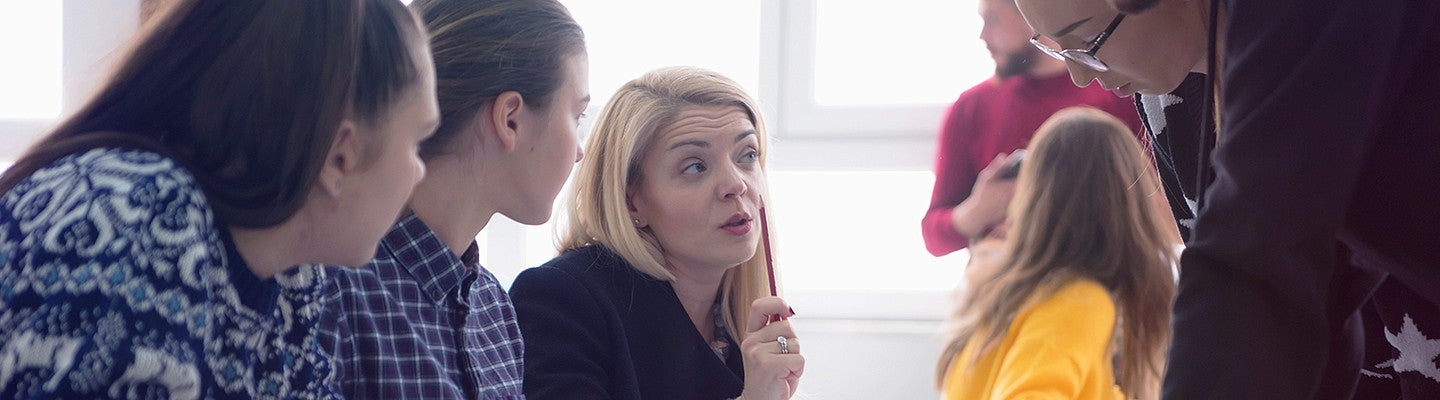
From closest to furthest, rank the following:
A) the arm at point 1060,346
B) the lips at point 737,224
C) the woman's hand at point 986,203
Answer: the lips at point 737,224 → the arm at point 1060,346 → the woman's hand at point 986,203

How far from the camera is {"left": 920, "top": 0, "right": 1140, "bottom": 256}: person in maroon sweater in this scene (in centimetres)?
276

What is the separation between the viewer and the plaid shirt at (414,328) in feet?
3.70

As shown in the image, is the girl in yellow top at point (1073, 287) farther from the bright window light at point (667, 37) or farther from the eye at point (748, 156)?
the bright window light at point (667, 37)

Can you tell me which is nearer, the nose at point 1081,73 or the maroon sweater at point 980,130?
the nose at point 1081,73

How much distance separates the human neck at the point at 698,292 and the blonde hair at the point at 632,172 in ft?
0.07

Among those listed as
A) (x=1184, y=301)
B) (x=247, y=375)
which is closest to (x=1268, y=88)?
(x=1184, y=301)

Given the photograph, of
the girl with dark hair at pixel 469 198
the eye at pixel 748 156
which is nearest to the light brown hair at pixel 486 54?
the girl with dark hair at pixel 469 198

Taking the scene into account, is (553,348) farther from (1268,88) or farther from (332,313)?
(1268,88)

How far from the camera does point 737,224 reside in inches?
69.8

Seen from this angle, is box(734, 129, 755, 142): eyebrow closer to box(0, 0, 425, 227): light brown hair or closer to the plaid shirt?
the plaid shirt

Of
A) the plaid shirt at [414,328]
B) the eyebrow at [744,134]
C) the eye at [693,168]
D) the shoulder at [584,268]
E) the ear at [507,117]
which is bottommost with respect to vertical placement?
the shoulder at [584,268]

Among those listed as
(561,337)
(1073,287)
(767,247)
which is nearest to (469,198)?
(561,337)

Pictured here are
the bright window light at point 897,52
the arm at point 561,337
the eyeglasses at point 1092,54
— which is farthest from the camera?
the bright window light at point 897,52

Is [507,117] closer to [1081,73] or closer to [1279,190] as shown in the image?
[1081,73]
